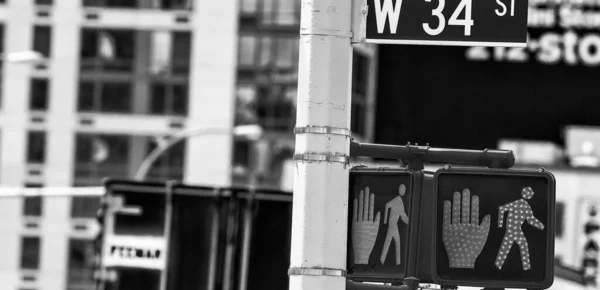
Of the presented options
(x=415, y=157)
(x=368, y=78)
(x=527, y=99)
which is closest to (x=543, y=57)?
(x=527, y=99)

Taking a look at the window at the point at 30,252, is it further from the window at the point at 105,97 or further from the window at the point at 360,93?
the window at the point at 360,93

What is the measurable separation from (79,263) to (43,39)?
1299 cm

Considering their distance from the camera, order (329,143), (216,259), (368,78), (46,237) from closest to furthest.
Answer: (329,143) → (216,259) → (46,237) → (368,78)

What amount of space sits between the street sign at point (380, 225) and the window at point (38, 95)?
76.1m

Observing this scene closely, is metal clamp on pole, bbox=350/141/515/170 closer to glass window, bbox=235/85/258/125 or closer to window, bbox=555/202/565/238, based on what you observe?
window, bbox=555/202/565/238

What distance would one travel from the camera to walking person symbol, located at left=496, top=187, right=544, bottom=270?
6602mm

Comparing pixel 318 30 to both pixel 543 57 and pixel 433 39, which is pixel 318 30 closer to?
pixel 433 39

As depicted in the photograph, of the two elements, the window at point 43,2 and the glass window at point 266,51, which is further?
the window at point 43,2

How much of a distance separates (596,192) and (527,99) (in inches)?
483

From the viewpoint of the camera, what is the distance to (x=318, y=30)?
6645mm

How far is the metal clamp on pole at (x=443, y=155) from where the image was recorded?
6793 millimetres

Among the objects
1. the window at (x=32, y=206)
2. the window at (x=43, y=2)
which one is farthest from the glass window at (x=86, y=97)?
the window at (x=32, y=206)

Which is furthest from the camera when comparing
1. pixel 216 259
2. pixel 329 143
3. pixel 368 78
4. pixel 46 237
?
pixel 368 78

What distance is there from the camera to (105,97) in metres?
82.6
